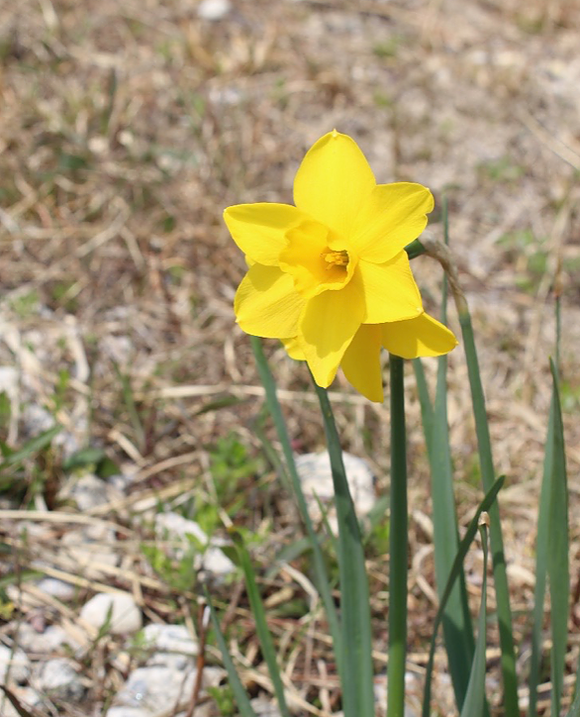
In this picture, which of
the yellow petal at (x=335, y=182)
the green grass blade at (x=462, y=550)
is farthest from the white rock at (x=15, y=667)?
the yellow petal at (x=335, y=182)

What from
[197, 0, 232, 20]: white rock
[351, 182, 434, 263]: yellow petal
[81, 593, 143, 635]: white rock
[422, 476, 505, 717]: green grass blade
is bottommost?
[81, 593, 143, 635]: white rock

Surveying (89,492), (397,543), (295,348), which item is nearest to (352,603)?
(397,543)

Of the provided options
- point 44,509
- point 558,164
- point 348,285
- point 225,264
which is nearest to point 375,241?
point 348,285

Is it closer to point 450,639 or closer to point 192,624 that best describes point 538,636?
point 450,639

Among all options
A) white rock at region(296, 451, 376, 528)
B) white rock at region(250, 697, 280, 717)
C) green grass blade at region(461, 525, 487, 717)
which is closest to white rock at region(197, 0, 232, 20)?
white rock at region(296, 451, 376, 528)

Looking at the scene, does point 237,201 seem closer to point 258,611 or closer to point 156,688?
point 156,688

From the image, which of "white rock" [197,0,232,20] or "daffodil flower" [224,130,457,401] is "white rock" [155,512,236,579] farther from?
"white rock" [197,0,232,20]
